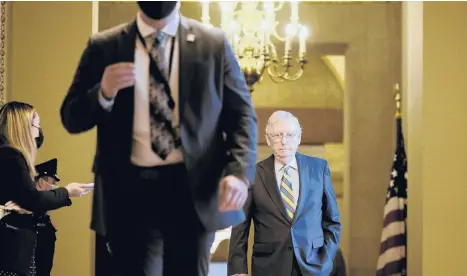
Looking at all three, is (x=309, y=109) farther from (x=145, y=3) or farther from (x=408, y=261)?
(x=145, y=3)

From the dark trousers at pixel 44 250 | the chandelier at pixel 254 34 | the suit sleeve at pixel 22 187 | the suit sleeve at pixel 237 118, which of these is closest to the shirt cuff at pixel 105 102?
the suit sleeve at pixel 237 118

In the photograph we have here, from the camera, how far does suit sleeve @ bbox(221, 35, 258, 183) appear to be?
205cm

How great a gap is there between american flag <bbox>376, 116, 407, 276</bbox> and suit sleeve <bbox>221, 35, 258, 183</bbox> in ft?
18.3

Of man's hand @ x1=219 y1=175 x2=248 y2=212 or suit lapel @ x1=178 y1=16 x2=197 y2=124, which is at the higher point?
suit lapel @ x1=178 y1=16 x2=197 y2=124

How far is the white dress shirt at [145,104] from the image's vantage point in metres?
1.99

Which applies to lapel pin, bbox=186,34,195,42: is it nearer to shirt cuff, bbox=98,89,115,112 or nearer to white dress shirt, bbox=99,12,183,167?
white dress shirt, bbox=99,12,183,167

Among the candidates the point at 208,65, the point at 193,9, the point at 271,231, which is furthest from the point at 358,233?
the point at 208,65

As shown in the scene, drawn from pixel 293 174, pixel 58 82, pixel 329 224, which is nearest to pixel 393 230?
pixel 58 82

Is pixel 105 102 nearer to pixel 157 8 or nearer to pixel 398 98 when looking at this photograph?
pixel 157 8

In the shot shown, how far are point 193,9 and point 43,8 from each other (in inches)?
93.1

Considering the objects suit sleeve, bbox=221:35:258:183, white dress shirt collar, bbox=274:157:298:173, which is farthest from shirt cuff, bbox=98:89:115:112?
white dress shirt collar, bbox=274:157:298:173

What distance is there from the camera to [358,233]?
8.61m

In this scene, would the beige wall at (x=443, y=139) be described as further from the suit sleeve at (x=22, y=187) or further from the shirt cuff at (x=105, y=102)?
the shirt cuff at (x=105, y=102)

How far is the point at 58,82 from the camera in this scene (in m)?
6.12
